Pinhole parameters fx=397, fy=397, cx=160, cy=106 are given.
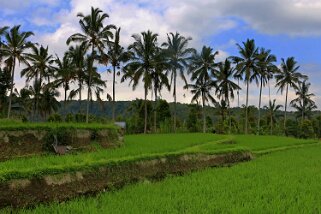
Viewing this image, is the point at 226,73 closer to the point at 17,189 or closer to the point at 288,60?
the point at 288,60

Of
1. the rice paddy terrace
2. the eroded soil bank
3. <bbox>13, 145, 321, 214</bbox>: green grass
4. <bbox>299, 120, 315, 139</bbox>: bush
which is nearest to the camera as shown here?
<bbox>13, 145, 321, 214</bbox>: green grass

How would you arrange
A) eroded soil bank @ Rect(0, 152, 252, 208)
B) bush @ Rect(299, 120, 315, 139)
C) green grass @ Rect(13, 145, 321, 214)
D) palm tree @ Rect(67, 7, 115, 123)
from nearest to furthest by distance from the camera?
green grass @ Rect(13, 145, 321, 214) < eroded soil bank @ Rect(0, 152, 252, 208) < palm tree @ Rect(67, 7, 115, 123) < bush @ Rect(299, 120, 315, 139)

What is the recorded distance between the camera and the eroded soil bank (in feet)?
24.9

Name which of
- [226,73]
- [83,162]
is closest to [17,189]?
[83,162]

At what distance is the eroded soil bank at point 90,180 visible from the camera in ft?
24.9

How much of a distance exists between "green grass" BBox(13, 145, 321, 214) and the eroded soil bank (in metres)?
0.44

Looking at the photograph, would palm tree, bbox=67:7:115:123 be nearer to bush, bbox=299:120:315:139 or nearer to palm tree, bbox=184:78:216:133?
palm tree, bbox=184:78:216:133

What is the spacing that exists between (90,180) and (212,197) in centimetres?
295

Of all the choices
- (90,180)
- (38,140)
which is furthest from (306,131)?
(90,180)

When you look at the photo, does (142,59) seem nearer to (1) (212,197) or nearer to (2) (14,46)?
(2) (14,46)

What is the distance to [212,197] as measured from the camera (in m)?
8.38

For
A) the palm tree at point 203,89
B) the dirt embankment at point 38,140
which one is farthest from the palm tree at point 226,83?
the dirt embankment at point 38,140

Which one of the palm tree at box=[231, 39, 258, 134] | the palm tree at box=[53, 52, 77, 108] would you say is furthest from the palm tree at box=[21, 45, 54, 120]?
the palm tree at box=[231, 39, 258, 134]

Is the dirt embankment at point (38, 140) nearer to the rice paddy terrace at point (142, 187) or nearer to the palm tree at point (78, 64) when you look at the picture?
the rice paddy terrace at point (142, 187)
